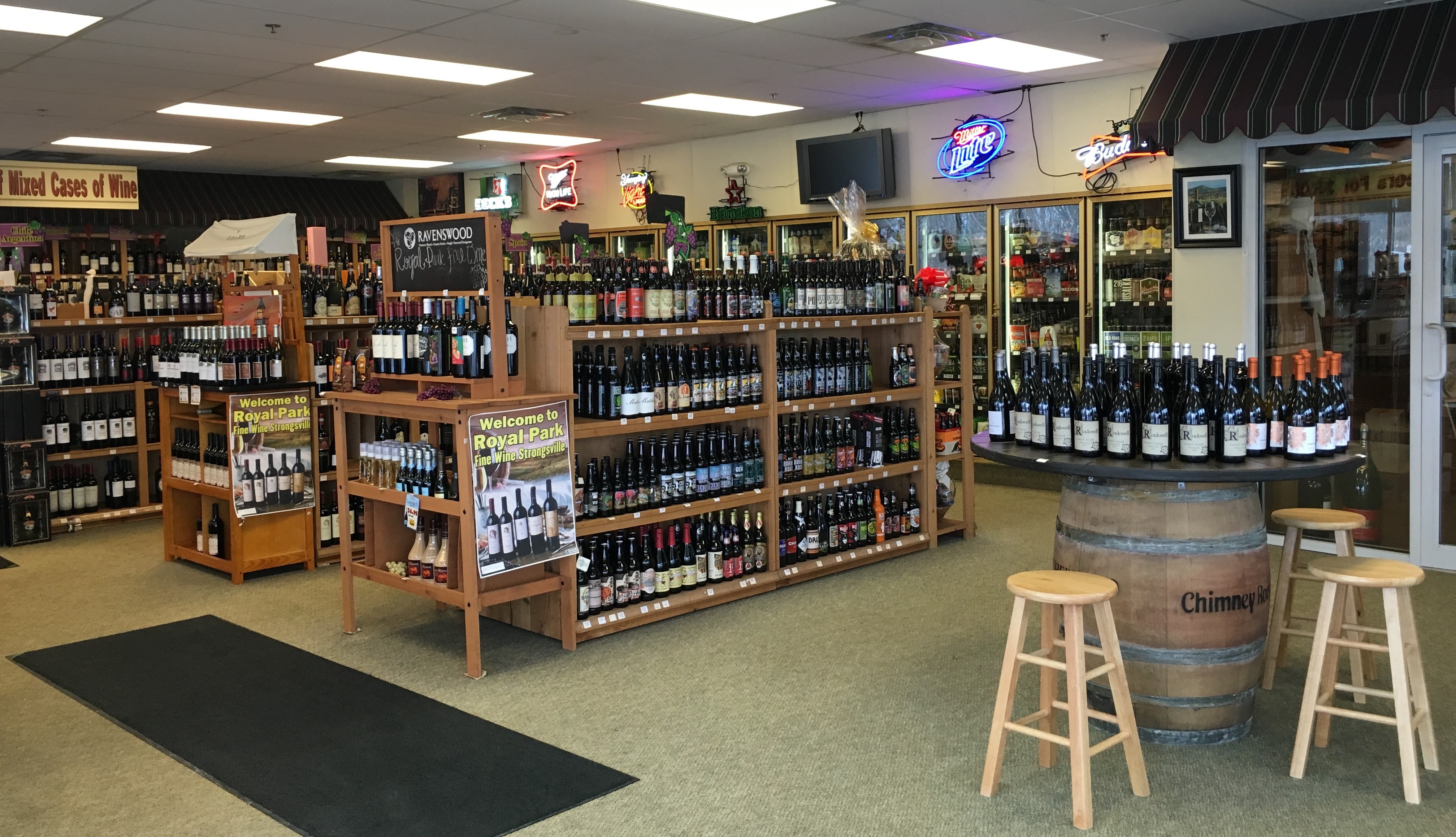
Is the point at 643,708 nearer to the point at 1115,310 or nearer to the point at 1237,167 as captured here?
the point at 1237,167

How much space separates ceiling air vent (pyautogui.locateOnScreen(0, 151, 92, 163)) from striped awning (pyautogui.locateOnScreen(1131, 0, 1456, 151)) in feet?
33.6

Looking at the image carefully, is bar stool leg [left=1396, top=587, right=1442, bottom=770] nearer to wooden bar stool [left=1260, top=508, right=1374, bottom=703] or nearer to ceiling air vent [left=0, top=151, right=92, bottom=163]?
wooden bar stool [left=1260, top=508, right=1374, bottom=703]

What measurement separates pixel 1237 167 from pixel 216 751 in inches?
246

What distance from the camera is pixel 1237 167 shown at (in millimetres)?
6941

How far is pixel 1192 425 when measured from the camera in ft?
12.5

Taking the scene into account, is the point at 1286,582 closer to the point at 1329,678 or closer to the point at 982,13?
the point at 1329,678

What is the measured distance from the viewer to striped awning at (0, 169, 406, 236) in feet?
42.4

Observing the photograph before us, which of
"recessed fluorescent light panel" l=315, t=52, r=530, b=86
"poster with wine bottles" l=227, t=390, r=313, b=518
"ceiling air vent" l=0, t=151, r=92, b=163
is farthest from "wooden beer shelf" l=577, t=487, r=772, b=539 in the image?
"ceiling air vent" l=0, t=151, r=92, b=163

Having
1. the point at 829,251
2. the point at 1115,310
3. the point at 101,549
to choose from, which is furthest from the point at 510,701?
the point at 829,251

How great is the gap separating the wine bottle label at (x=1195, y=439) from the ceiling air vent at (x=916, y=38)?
3.83 meters

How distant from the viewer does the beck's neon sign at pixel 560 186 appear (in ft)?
42.5

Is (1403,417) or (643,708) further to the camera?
(1403,417)

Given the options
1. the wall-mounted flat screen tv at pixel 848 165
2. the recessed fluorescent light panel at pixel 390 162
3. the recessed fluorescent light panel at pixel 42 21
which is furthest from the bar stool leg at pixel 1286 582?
the recessed fluorescent light panel at pixel 390 162

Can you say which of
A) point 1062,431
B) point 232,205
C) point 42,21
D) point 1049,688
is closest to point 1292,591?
point 1062,431
